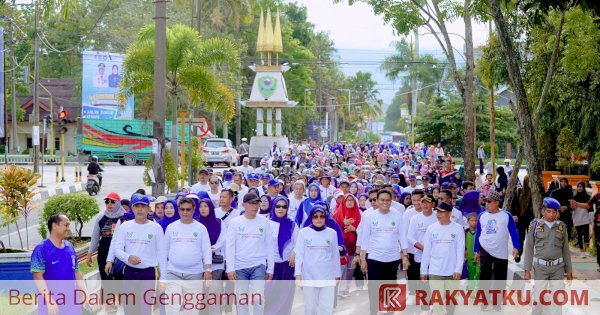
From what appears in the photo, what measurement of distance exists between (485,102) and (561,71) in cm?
3779

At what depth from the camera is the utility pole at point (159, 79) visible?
835 inches

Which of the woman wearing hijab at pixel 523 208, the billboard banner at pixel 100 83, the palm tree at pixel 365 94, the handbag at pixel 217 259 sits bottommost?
the handbag at pixel 217 259

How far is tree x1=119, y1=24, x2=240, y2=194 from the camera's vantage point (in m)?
30.5

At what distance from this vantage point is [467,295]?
46.0 ft

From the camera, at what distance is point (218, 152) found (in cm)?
5628

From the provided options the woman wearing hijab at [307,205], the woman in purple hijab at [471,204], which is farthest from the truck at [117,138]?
the woman in purple hijab at [471,204]

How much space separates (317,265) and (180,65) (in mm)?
21108

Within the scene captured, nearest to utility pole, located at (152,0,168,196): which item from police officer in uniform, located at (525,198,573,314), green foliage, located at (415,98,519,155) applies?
police officer in uniform, located at (525,198,573,314)

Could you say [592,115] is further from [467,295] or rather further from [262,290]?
[262,290]

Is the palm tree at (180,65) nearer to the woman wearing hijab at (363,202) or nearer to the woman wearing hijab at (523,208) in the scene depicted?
the woman wearing hijab at (523,208)

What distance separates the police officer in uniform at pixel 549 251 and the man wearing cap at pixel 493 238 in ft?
2.57

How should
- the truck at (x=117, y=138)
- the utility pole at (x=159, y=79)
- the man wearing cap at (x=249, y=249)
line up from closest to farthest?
the man wearing cap at (x=249, y=249)
the utility pole at (x=159, y=79)
the truck at (x=117, y=138)

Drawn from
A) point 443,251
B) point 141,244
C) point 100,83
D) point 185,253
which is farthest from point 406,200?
point 100,83

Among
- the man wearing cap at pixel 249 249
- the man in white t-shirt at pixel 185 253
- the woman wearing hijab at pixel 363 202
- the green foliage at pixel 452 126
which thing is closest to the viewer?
the man in white t-shirt at pixel 185 253
